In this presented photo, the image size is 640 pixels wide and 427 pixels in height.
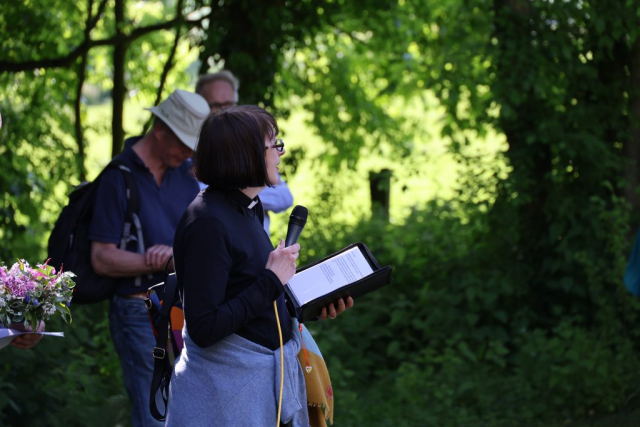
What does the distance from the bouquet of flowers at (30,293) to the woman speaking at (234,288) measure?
0.52m

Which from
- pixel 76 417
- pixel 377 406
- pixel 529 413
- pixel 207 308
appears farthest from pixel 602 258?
pixel 207 308

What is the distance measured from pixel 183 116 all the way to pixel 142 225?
22.6 inches

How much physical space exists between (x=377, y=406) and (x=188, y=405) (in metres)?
3.69

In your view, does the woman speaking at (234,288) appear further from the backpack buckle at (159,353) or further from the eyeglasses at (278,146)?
the backpack buckle at (159,353)

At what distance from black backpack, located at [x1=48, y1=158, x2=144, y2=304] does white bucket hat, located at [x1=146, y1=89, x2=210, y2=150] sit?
0.31 m

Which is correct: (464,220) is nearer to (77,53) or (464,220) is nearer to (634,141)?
(634,141)

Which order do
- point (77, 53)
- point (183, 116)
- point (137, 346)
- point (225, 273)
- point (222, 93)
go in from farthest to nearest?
point (77, 53), point (222, 93), point (183, 116), point (137, 346), point (225, 273)

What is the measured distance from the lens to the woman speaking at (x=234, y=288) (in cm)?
270

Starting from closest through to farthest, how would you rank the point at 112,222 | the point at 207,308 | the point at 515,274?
the point at 207,308
the point at 112,222
the point at 515,274

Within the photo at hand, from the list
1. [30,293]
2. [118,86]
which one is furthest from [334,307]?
[118,86]

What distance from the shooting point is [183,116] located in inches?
170

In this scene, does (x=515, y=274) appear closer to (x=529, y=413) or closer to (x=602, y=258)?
(x=602, y=258)

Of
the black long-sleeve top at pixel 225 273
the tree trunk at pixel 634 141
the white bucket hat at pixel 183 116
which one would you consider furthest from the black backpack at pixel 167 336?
the tree trunk at pixel 634 141

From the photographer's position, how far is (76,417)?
5.29m
